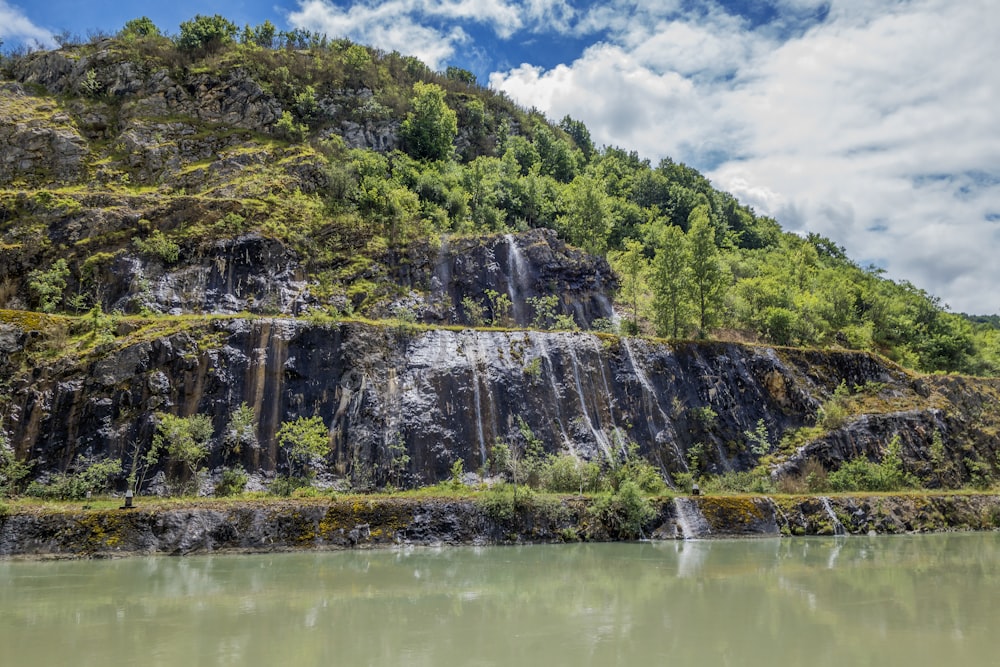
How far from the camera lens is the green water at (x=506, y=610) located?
955 cm

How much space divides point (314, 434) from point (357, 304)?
12969mm

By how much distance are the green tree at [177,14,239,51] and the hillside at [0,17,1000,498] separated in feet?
0.57

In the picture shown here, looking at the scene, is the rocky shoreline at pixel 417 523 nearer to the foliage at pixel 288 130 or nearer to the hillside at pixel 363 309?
the hillside at pixel 363 309

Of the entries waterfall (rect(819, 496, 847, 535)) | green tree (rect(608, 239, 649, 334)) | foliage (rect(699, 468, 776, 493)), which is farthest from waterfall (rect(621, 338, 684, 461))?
green tree (rect(608, 239, 649, 334))

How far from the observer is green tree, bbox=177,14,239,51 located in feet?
171

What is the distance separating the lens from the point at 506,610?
1259 centimetres

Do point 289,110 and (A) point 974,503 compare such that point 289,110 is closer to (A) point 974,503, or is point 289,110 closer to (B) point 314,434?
(B) point 314,434

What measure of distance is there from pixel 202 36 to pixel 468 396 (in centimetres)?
4351

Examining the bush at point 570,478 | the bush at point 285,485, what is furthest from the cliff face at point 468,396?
the bush at point 570,478

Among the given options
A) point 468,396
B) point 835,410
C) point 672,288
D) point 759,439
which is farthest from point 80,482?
point 835,410

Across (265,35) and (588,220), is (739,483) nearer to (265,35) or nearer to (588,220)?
(588,220)

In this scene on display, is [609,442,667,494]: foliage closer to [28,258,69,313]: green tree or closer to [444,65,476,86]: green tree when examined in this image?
[28,258,69,313]: green tree

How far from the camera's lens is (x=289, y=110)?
169ft

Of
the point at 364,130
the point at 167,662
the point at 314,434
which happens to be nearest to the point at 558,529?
the point at 314,434
